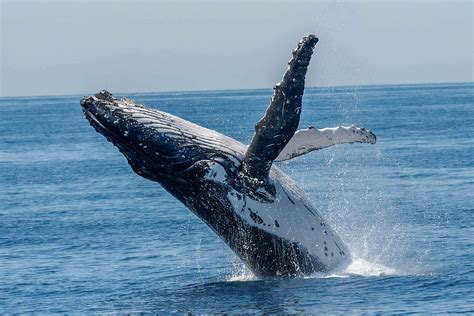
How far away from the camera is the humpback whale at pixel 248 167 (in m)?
13.5

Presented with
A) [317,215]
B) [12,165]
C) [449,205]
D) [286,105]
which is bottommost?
[12,165]

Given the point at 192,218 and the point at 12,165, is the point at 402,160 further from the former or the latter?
the point at 12,165

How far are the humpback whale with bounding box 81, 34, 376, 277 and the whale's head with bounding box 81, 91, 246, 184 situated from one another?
0.01 m

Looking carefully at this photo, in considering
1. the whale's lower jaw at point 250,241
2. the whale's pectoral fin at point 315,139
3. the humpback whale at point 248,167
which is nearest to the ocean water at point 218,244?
Result: the whale's lower jaw at point 250,241

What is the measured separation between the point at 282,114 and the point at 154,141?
1.81 meters

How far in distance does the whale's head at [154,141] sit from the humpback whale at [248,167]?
0.01 meters

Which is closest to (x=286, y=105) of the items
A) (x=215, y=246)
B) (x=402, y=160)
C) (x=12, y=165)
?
(x=215, y=246)

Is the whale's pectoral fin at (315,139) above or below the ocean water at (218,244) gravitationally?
above

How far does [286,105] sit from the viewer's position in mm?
13328

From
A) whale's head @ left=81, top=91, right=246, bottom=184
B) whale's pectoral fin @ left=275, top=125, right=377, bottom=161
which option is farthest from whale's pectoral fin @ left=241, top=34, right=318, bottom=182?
whale's pectoral fin @ left=275, top=125, right=377, bottom=161

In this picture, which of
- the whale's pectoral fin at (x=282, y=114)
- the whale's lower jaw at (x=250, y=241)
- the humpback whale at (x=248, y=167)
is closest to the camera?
the whale's pectoral fin at (x=282, y=114)

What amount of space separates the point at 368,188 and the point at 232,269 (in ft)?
43.5

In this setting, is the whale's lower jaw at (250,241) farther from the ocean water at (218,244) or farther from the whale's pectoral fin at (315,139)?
the whale's pectoral fin at (315,139)

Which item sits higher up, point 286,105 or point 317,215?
point 286,105
